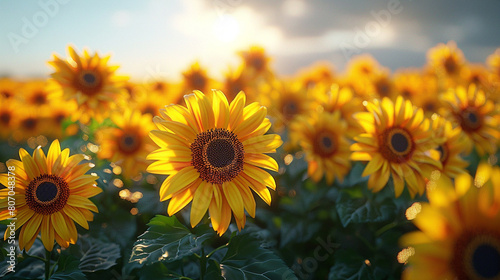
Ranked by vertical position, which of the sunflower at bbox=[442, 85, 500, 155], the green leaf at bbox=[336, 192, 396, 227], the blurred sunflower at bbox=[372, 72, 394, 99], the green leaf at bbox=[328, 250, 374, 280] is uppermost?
the blurred sunflower at bbox=[372, 72, 394, 99]

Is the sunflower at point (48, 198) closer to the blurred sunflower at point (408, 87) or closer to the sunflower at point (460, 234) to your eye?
the sunflower at point (460, 234)

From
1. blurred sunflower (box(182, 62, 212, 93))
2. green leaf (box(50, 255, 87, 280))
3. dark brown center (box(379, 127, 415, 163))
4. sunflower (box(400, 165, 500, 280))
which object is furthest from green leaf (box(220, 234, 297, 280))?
blurred sunflower (box(182, 62, 212, 93))

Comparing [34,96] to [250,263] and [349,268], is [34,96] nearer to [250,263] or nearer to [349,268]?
[250,263]

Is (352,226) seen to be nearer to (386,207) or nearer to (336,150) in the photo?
(386,207)

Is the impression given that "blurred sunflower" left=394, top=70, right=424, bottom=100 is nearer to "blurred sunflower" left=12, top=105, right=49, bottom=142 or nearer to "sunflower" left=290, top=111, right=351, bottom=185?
"sunflower" left=290, top=111, right=351, bottom=185

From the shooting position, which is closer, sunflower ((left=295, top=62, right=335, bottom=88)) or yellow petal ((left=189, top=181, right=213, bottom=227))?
yellow petal ((left=189, top=181, right=213, bottom=227))

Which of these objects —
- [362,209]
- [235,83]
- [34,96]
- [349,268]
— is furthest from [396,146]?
[34,96]
